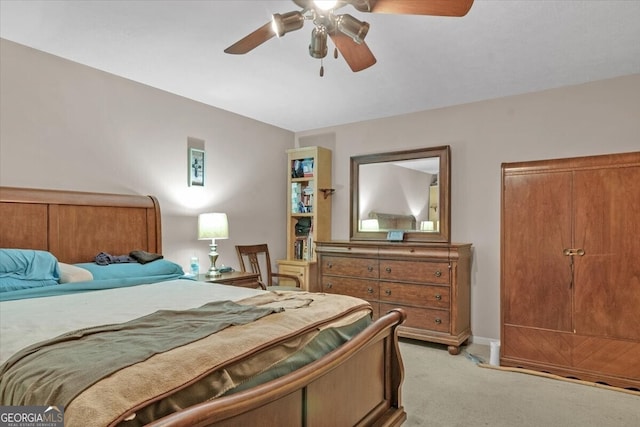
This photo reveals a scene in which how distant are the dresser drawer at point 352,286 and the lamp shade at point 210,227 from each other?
1.30m

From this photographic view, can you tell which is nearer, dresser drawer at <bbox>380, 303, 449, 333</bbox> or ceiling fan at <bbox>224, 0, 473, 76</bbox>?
ceiling fan at <bbox>224, 0, 473, 76</bbox>

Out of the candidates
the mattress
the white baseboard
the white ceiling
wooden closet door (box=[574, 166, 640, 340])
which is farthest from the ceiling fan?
the white baseboard

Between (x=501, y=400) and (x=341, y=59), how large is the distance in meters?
2.67

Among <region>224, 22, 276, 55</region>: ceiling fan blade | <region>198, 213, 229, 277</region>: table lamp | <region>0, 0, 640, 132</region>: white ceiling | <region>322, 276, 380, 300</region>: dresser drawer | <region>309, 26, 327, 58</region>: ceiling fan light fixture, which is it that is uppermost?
<region>0, 0, 640, 132</region>: white ceiling

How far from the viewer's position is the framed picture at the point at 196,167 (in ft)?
12.2

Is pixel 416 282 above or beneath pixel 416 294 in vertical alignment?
above

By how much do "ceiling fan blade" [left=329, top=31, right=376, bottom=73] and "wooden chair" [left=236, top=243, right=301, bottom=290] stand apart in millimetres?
2564

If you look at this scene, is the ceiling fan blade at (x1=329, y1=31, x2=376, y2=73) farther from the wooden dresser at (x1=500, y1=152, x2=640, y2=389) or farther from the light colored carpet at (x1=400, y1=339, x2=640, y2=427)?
the light colored carpet at (x1=400, y1=339, x2=640, y2=427)

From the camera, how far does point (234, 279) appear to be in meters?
3.35

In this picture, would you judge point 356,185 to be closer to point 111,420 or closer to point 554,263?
point 554,263

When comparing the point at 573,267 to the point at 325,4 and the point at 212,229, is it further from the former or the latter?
the point at 212,229

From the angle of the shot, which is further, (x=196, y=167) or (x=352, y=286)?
(x=352, y=286)

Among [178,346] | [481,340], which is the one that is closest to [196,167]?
[178,346]

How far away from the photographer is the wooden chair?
4.14m
